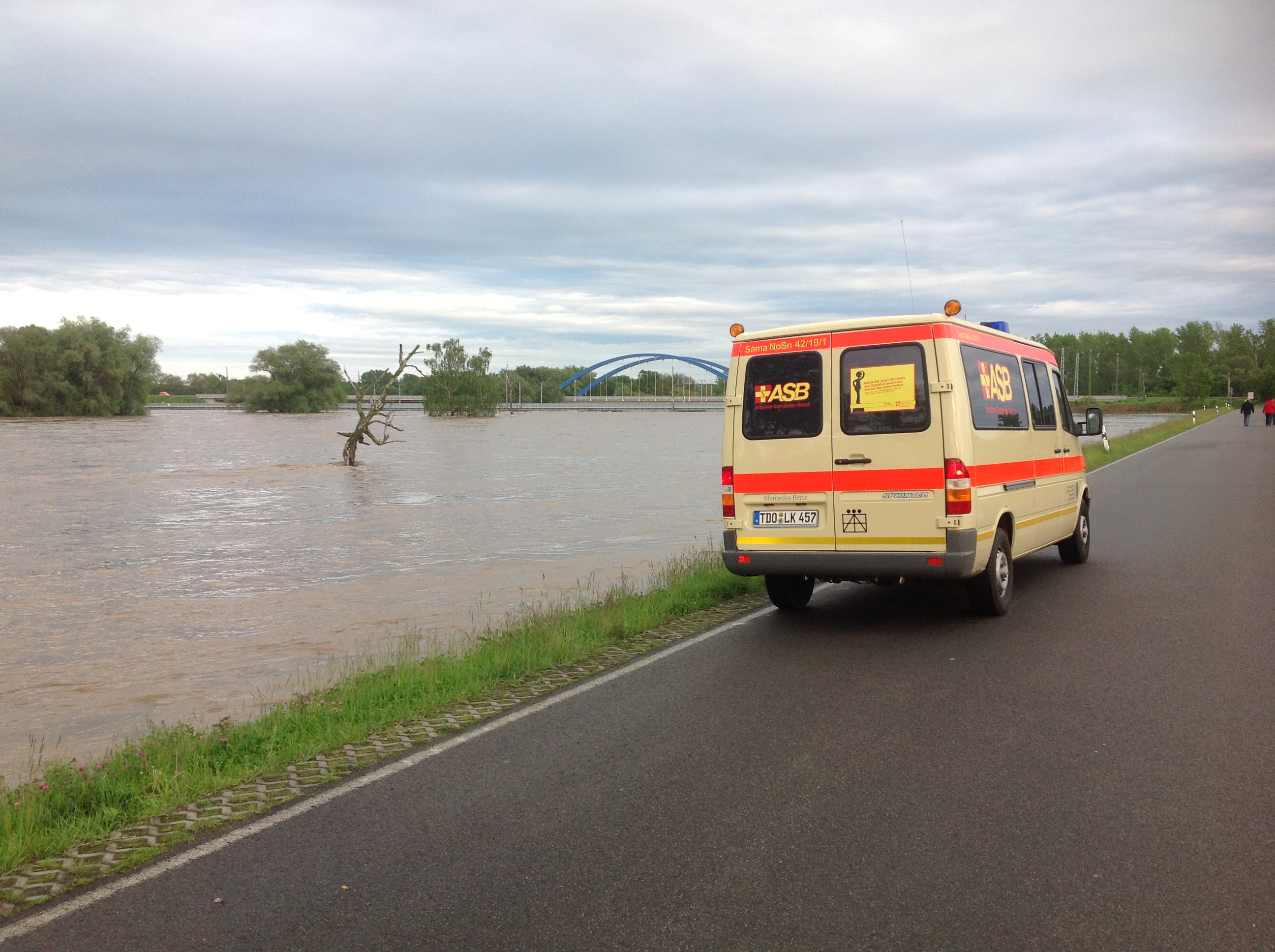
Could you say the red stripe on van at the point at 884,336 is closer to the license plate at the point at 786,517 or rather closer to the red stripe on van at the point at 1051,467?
the license plate at the point at 786,517

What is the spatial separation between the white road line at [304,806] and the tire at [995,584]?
2.60m

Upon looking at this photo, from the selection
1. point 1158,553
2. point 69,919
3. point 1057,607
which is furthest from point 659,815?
point 1158,553

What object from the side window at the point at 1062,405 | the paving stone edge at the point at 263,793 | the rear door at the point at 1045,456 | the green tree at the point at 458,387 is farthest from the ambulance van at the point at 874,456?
the green tree at the point at 458,387

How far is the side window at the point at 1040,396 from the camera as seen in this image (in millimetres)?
9703

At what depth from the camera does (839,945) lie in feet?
10.5

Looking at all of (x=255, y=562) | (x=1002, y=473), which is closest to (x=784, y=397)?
(x=1002, y=473)

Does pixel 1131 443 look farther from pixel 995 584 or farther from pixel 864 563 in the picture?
pixel 864 563

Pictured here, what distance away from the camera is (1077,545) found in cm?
1145

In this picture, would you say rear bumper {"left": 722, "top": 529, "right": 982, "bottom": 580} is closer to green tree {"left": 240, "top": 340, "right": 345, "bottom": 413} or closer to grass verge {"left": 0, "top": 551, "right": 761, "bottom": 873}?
grass verge {"left": 0, "top": 551, "right": 761, "bottom": 873}

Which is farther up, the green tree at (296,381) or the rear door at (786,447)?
the green tree at (296,381)

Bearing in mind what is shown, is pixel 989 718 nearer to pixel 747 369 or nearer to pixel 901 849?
pixel 901 849

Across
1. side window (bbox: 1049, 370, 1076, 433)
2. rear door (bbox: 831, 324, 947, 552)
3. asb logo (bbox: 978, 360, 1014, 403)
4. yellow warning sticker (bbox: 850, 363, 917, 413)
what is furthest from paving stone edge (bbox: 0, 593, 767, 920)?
side window (bbox: 1049, 370, 1076, 433)

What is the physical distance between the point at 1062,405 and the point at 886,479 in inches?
160

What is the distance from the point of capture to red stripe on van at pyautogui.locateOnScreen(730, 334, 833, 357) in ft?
26.9
